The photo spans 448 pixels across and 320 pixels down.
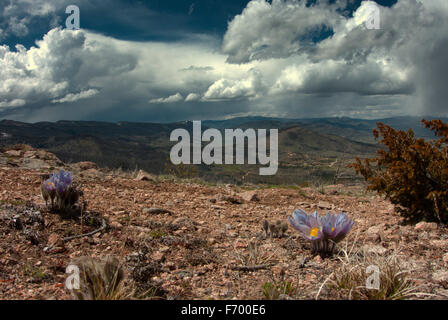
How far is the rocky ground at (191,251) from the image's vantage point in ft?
9.07

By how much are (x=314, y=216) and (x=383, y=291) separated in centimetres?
125

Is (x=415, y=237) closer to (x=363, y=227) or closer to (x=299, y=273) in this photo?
(x=363, y=227)

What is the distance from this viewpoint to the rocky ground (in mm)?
2764

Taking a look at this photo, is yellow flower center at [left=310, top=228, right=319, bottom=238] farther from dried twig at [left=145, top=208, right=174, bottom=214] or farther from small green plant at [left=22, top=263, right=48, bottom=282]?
dried twig at [left=145, top=208, right=174, bottom=214]

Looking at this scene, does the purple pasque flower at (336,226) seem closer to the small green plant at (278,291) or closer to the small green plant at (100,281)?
→ the small green plant at (278,291)

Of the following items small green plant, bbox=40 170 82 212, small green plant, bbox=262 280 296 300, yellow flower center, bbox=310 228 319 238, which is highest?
small green plant, bbox=40 170 82 212

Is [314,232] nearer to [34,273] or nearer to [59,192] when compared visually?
[34,273]

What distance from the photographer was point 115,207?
5719mm

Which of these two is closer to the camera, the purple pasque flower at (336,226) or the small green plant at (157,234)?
the purple pasque flower at (336,226)

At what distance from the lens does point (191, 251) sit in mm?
3850

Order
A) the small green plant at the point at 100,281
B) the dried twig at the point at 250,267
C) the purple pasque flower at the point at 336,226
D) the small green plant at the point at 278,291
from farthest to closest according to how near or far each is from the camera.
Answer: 1. the purple pasque flower at the point at 336,226
2. the dried twig at the point at 250,267
3. the small green plant at the point at 278,291
4. the small green plant at the point at 100,281

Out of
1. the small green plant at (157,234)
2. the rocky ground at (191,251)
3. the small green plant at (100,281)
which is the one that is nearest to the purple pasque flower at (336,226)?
the rocky ground at (191,251)

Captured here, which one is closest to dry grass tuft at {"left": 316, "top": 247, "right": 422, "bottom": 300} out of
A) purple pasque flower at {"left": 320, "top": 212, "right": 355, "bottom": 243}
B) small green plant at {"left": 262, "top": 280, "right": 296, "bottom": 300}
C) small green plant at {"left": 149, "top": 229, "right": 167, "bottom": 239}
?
small green plant at {"left": 262, "top": 280, "right": 296, "bottom": 300}

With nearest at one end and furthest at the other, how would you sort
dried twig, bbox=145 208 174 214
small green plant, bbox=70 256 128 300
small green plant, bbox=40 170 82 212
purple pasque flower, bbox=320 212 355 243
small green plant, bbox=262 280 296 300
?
small green plant, bbox=70 256 128 300, small green plant, bbox=262 280 296 300, purple pasque flower, bbox=320 212 355 243, small green plant, bbox=40 170 82 212, dried twig, bbox=145 208 174 214
